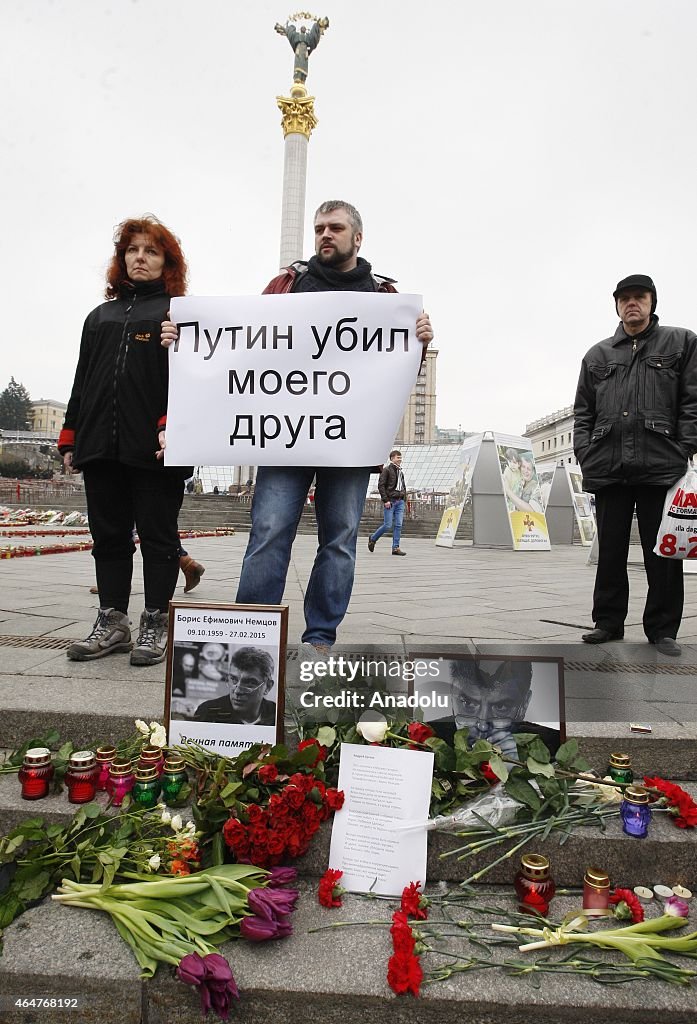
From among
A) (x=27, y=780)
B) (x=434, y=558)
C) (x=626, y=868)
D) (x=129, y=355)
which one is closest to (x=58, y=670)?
(x=27, y=780)

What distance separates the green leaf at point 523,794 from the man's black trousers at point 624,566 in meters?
1.70

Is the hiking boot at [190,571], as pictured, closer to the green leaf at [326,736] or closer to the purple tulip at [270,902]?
the green leaf at [326,736]

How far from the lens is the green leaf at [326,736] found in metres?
1.71

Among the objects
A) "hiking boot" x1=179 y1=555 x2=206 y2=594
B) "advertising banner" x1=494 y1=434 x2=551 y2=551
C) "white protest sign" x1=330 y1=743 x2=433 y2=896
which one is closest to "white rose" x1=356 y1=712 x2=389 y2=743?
"white protest sign" x1=330 y1=743 x2=433 y2=896

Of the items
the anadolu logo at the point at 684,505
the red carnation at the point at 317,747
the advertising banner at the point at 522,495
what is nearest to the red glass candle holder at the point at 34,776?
the red carnation at the point at 317,747

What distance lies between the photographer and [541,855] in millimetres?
1557

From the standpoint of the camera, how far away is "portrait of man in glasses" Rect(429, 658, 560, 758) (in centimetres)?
175

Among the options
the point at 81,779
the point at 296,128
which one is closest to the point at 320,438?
the point at 81,779

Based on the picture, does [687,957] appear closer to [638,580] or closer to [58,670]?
[58,670]

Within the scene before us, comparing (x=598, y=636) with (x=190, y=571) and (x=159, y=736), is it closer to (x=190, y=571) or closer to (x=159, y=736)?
(x=159, y=736)

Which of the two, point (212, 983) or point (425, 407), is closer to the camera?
point (212, 983)

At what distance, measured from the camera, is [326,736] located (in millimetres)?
1719

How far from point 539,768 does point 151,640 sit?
4.89 ft
